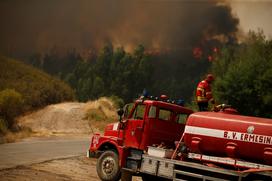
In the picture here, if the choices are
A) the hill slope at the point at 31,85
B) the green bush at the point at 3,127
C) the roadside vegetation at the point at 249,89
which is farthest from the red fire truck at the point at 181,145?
the hill slope at the point at 31,85

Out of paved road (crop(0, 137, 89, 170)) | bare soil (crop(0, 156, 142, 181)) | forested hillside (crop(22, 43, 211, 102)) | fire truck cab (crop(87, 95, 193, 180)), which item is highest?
forested hillside (crop(22, 43, 211, 102))

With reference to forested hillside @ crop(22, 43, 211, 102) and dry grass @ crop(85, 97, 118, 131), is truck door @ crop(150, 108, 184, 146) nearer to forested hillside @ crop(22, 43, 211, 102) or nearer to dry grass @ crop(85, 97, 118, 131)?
dry grass @ crop(85, 97, 118, 131)

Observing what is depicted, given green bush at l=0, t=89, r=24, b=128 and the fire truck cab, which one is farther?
green bush at l=0, t=89, r=24, b=128

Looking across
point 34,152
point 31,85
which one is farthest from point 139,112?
point 31,85

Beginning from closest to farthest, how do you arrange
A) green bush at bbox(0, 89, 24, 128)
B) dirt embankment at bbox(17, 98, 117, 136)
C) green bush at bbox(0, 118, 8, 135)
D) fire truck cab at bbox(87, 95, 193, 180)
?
1. fire truck cab at bbox(87, 95, 193, 180)
2. green bush at bbox(0, 118, 8, 135)
3. green bush at bbox(0, 89, 24, 128)
4. dirt embankment at bbox(17, 98, 117, 136)

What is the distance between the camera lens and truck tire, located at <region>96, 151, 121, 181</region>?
46.1 ft

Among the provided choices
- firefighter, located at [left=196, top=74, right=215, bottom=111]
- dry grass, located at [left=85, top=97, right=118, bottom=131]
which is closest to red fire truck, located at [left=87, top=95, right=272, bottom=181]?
firefighter, located at [left=196, top=74, right=215, bottom=111]

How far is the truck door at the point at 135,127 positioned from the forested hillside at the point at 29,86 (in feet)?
71.4

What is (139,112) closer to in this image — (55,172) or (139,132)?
(139,132)

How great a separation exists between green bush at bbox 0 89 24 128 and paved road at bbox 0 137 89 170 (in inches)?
295

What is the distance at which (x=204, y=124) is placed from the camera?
12148 mm

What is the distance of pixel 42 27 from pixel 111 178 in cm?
5630

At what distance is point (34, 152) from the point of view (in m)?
20.3

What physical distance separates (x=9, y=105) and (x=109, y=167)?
804 inches
